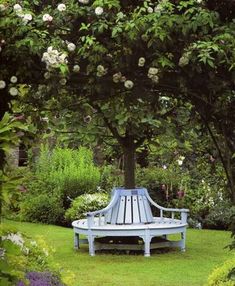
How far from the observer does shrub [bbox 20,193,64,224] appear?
14.3 m

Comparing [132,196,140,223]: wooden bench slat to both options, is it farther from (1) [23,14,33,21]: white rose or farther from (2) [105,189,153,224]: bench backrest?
(1) [23,14,33,21]: white rose

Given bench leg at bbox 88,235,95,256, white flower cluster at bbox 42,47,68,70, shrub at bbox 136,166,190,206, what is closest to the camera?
white flower cluster at bbox 42,47,68,70

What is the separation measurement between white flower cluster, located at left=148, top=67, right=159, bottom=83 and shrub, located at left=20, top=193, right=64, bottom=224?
9705mm

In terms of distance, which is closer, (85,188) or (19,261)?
(19,261)

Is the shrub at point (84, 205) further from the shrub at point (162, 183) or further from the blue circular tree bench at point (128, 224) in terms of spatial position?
the blue circular tree bench at point (128, 224)

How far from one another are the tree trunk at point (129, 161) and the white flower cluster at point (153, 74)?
5.54m

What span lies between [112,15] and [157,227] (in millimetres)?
5667

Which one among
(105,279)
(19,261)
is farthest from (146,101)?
(105,279)

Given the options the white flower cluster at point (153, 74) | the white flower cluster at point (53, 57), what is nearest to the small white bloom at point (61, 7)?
the white flower cluster at point (53, 57)

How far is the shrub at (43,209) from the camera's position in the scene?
46.9 feet

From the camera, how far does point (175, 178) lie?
14.5m

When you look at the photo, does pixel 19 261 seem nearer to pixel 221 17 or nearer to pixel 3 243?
pixel 3 243

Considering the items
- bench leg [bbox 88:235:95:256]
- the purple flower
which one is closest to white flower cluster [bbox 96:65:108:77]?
the purple flower

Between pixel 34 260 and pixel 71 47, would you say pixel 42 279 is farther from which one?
pixel 71 47
